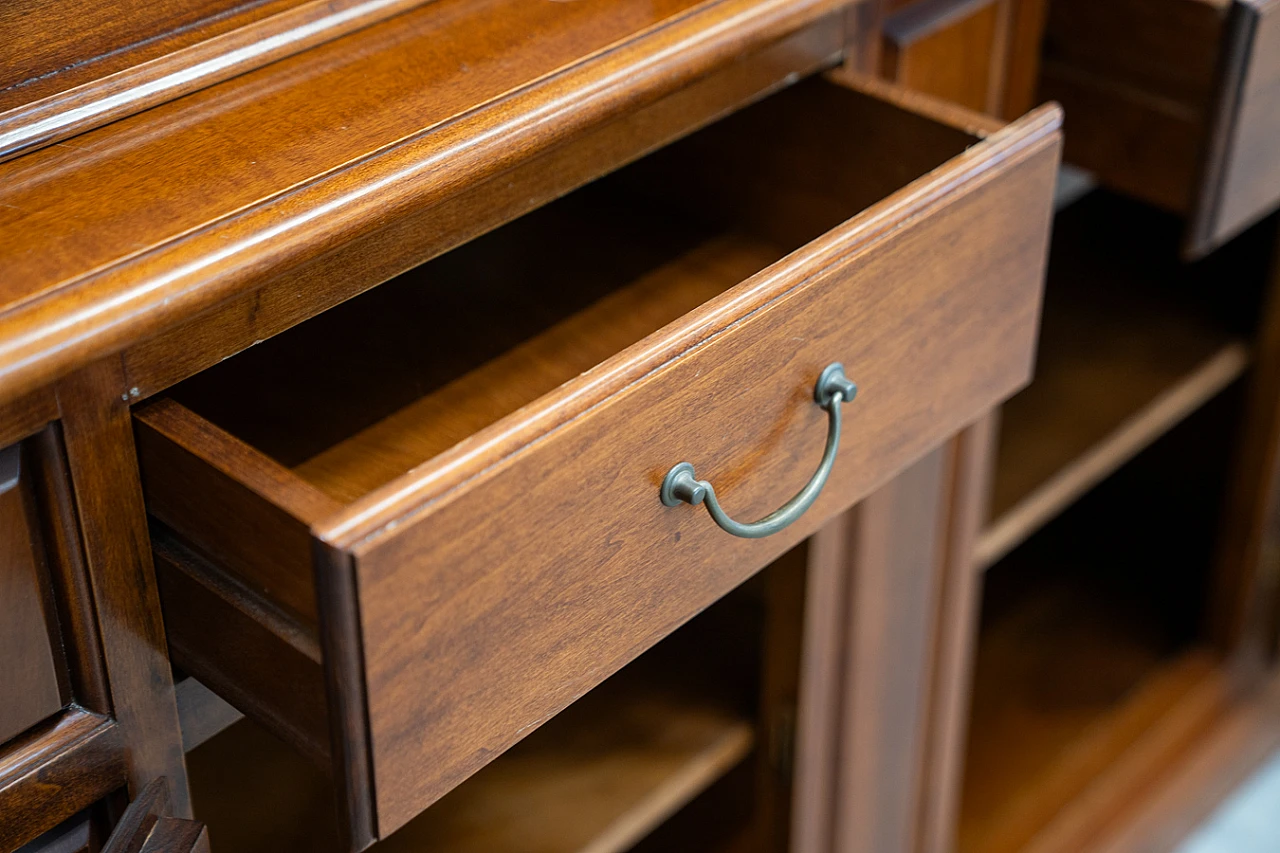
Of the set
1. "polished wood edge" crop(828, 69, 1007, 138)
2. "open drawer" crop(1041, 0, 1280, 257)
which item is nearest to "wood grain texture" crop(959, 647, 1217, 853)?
"open drawer" crop(1041, 0, 1280, 257)

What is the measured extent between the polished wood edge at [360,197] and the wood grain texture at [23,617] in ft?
0.16

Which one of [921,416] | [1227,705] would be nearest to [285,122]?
[921,416]

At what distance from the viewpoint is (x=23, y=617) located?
43cm

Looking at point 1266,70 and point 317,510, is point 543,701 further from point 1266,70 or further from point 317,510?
point 1266,70

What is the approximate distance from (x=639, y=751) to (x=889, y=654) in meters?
0.16

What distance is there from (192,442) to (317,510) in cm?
5

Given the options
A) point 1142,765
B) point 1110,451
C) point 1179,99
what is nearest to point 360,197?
point 1179,99

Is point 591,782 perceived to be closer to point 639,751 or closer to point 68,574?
point 639,751

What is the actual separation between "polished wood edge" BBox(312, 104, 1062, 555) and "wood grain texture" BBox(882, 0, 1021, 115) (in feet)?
0.45

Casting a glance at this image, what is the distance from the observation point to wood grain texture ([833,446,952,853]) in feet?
2.52

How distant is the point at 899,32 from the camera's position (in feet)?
2.23

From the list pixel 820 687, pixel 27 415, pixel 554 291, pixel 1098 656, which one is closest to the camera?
pixel 27 415

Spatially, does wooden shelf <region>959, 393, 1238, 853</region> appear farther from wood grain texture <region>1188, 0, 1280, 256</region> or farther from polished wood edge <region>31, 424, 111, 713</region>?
polished wood edge <region>31, 424, 111, 713</region>

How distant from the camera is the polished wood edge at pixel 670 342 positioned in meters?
0.39
